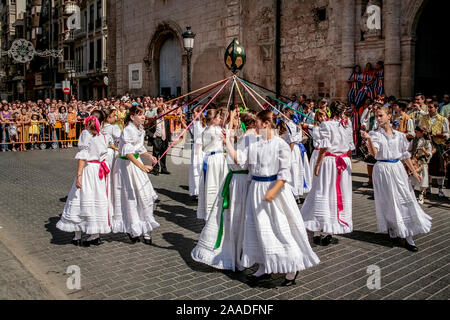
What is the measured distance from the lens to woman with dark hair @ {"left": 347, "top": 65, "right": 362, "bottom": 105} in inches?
606

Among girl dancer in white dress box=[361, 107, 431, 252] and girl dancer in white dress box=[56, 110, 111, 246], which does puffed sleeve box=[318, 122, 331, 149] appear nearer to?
girl dancer in white dress box=[361, 107, 431, 252]

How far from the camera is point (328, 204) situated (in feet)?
20.5

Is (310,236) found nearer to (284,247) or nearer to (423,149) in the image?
(284,247)

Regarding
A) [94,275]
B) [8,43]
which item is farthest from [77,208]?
[8,43]

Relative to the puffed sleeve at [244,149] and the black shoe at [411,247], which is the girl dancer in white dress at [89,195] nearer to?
the puffed sleeve at [244,149]

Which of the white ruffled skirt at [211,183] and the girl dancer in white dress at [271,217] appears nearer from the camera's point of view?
the girl dancer in white dress at [271,217]

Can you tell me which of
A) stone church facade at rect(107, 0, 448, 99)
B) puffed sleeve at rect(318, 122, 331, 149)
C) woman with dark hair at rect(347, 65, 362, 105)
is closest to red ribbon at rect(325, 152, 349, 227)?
puffed sleeve at rect(318, 122, 331, 149)

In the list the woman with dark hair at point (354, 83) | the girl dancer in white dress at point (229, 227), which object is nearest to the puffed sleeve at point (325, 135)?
the girl dancer in white dress at point (229, 227)

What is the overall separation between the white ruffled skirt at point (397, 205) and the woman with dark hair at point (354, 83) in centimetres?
984

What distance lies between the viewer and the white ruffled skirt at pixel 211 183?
718cm

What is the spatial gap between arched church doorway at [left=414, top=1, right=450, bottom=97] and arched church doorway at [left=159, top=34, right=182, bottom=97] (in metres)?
13.9

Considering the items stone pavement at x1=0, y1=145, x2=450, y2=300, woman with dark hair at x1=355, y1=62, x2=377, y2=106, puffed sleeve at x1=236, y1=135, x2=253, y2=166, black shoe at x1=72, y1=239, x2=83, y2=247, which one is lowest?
stone pavement at x1=0, y1=145, x2=450, y2=300

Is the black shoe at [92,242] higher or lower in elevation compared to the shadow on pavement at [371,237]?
higher

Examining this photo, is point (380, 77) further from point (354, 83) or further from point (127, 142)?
point (127, 142)
